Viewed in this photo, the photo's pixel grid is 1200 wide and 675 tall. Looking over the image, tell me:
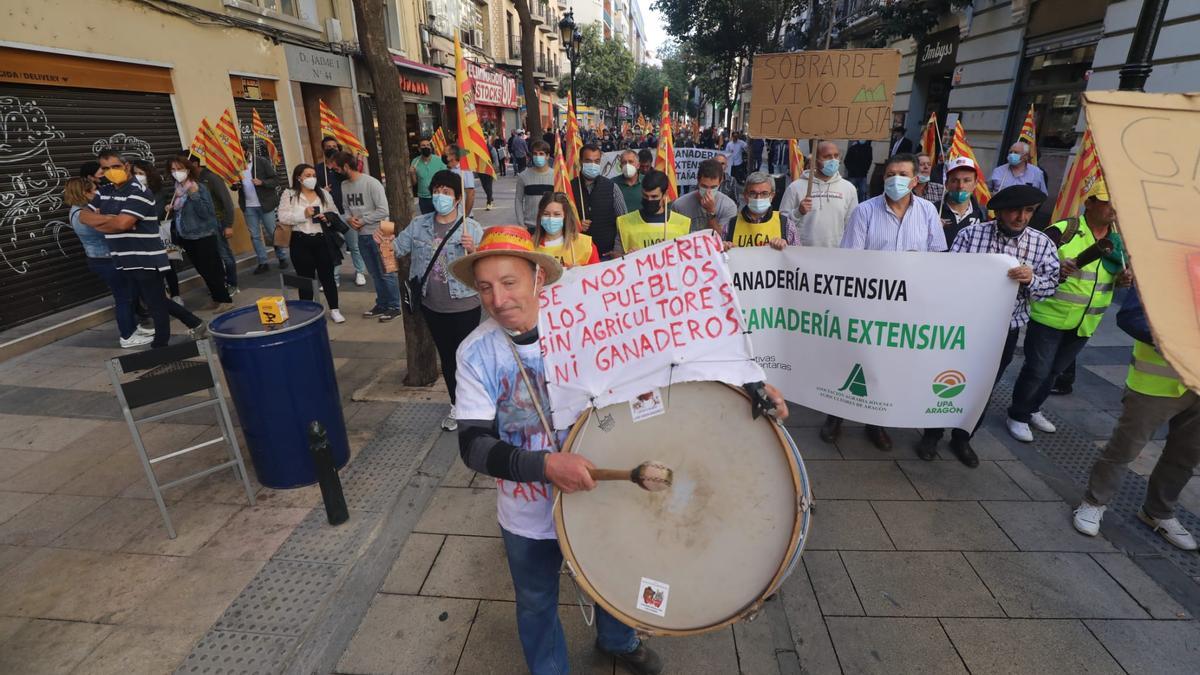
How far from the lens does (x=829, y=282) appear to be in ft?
12.7

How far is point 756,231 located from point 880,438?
6.24 ft

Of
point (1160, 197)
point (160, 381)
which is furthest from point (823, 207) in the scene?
point (160, 381)

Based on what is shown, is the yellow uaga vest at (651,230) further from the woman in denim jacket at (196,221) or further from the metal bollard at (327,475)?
the woman in denim jacket at (196,221)

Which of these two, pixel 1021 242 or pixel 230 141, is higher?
pixel 230 141

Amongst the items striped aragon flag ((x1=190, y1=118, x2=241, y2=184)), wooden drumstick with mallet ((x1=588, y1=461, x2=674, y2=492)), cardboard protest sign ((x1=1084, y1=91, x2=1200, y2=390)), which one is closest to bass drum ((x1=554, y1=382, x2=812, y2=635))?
wooden drumstick with mallet ((x1=588, y1=461, x2=674, y2=492))

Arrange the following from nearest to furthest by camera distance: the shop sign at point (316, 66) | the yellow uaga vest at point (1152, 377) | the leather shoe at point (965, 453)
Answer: the yellow uaga vest at point (1152, 377) → the leather shoe at point (965, 453) → the shop sign at point (316, 66)

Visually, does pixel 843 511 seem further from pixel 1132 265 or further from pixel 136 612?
pixel 136 612

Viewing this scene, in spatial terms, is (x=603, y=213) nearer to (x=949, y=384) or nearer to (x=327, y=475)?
(x=949, y=384)

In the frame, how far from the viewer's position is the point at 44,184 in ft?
24.4

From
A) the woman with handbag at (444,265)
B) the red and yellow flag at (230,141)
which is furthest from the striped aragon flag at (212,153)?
the woman with handbag at (444,265)

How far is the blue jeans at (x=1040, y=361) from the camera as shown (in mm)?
4254

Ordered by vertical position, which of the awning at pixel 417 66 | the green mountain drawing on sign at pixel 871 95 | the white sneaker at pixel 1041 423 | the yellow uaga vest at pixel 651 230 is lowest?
the white sneaker at pixel 1041 423

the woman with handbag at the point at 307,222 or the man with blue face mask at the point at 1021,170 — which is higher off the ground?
the man with blue face mask at the point at 1021,170

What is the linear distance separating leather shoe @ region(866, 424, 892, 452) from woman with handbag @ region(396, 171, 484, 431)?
10.5 ft
